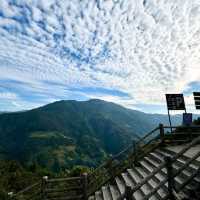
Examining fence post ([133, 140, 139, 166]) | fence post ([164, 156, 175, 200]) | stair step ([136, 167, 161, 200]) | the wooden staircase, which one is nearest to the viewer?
fence post ([164, 156, 175, 200])

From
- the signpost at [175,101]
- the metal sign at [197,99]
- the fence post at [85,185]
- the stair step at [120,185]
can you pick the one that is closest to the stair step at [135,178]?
the stair step at [120,185]

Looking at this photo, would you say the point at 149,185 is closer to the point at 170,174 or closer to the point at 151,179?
the point at 151,179

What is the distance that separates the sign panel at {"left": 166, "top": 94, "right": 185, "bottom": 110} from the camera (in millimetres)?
15945

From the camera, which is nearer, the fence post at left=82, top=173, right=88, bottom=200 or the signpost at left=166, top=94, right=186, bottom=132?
the fence post at left=82, top=173, right=88, bottom=200

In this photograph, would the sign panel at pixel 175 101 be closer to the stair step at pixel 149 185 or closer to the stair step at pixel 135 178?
the stair step at pixel 149 185

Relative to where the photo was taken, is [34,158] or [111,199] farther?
[34,158]

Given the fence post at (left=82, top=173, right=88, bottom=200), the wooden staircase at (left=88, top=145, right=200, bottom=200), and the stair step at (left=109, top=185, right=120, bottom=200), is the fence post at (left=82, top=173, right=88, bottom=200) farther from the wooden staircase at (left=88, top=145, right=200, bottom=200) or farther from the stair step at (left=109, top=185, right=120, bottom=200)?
the stair step at (left=109, top=185, right=120, bottom=200)

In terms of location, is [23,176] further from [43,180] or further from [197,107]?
[197,107]

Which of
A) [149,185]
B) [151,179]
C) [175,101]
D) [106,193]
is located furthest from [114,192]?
[175,101]

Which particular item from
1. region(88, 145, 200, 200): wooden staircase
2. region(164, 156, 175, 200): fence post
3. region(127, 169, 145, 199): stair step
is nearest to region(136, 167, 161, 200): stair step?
region(88, 145, 200, 200): wooden staircase

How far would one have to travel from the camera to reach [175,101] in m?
16.0

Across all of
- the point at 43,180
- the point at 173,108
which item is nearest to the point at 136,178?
the point at 43,180

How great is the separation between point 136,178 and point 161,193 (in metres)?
3.14

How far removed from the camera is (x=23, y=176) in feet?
137
